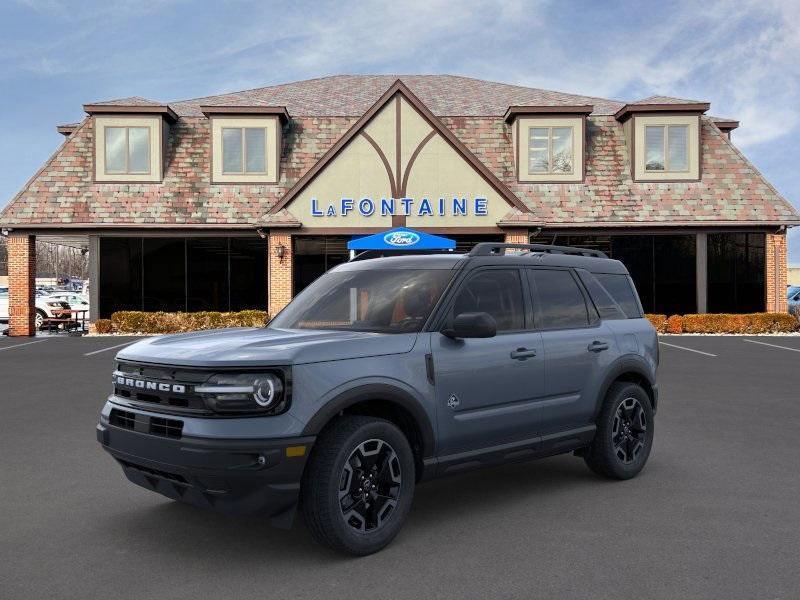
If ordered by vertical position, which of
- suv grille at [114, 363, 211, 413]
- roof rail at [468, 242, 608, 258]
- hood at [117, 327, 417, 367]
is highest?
roof rail at [468, 242, 608, 258]

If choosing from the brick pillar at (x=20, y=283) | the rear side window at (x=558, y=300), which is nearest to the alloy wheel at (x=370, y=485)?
the rear side window at (x=558, y=300)

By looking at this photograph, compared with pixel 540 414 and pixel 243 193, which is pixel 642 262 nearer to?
pixel 243 193

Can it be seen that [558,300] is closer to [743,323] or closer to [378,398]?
[378,398]

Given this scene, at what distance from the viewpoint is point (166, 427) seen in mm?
Answer: 4395

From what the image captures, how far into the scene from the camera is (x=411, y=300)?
535 centimetres

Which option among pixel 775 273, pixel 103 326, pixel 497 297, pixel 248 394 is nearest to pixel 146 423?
pixel 248 394

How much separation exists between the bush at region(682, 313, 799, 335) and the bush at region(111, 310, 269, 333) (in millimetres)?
13831

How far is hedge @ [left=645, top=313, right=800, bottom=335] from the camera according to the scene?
23.5 meters

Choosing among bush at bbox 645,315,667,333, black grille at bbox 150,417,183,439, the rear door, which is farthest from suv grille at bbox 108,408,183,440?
bush at bbox 645,315,667,333

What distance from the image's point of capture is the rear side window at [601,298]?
21.2ft

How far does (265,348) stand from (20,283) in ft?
72.4

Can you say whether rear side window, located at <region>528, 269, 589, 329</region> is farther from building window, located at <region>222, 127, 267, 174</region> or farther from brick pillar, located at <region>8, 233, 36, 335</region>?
brick pillar, located at <region>8, 233, 36, 335</region>

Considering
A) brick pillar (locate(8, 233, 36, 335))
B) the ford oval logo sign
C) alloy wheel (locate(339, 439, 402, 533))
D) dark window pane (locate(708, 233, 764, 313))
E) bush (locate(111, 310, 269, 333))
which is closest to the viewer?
alloy wheel (locate(339, 439, 402, 533))

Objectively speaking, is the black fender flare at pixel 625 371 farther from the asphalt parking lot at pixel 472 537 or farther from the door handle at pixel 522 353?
the door handle at pixel 522 353
